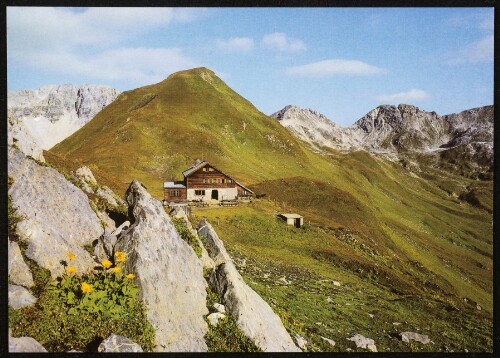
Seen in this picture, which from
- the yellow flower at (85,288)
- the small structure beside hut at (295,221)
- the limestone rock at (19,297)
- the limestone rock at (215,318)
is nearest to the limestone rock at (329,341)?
the limestone rock at (215,318)

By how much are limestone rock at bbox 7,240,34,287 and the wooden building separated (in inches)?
1828

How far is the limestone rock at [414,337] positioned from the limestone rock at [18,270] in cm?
1774

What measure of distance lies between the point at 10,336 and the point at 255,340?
8.00 meters

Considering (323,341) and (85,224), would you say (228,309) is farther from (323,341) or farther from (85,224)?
(85,224)

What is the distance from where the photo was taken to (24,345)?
419 inches

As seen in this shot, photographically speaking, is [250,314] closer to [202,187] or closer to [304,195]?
[202,187]

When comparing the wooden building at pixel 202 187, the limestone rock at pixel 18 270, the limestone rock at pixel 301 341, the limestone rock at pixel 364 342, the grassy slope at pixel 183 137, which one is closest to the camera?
the limestone rock at pixel 18 270

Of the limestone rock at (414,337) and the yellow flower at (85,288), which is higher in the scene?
the yellow flower at (85,288)

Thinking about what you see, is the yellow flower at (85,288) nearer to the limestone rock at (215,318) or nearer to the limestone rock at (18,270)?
the limestone rock at (18,270)

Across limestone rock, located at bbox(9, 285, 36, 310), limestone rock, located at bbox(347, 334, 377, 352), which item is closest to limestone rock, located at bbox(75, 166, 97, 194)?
limestone rock, located at bbox(9, 285, 36, 310)

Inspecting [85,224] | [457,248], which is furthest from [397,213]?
[85,224]

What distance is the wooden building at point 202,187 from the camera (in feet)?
197

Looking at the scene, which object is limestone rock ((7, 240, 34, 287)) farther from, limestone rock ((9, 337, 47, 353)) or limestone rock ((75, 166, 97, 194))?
limestone rock ((75, 166, 97, 194))

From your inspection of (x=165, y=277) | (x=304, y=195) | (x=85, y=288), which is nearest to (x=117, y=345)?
(x=85, y=288)
